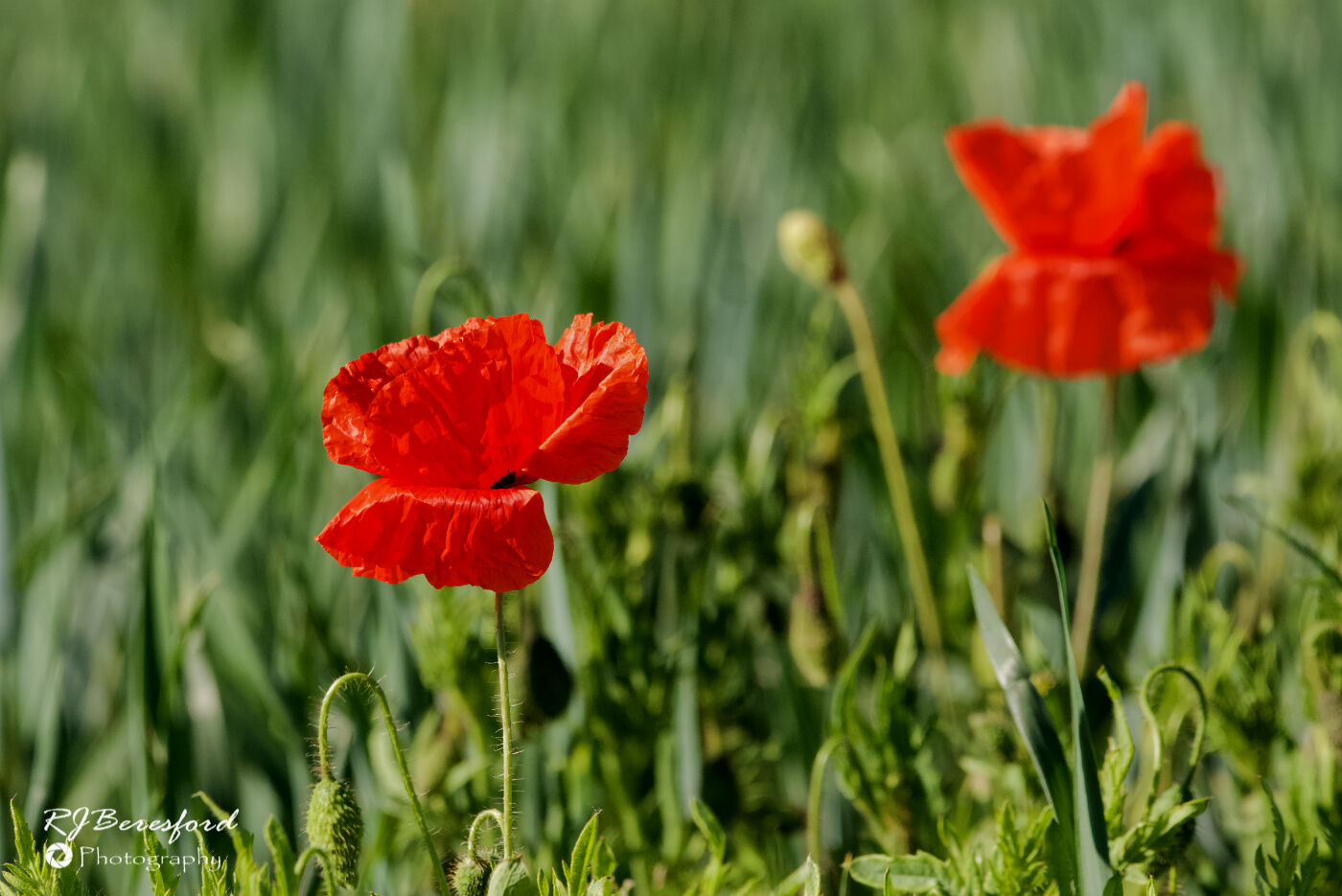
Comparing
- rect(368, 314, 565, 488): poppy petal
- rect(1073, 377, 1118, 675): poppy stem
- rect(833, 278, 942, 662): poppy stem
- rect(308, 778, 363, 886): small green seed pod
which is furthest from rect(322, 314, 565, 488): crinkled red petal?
rect(1073, 377, 1118, 675): poppy stem

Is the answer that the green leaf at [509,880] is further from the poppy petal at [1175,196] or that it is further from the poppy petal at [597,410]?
the poppy petal at [1175,196]

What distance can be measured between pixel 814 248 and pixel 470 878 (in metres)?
0.56

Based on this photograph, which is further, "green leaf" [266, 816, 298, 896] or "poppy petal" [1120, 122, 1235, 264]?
"poppy petal" [1120, 122, 1235, 264]

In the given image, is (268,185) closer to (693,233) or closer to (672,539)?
(693,233)

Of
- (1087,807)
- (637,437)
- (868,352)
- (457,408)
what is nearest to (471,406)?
(457,408)

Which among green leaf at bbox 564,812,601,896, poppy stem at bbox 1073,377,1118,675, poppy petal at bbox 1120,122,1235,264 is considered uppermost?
poppy petal at bbox 1120,122,1235,264

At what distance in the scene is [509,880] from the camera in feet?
1.55

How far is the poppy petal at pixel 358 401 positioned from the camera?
0.51 m

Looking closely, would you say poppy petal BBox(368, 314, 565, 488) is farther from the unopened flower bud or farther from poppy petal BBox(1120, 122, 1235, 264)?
poppy petal BBox(1120, 122, 1235, 264)

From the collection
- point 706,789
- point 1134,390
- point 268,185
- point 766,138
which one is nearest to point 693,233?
point 766,138

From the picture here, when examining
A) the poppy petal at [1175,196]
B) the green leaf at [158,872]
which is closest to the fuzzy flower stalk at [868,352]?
the poppy petal at [1175,196]

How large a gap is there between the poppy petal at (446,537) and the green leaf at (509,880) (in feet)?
0.38

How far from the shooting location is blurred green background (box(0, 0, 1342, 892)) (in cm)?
79

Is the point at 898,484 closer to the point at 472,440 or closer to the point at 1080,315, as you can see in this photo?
the point at 1080,315
